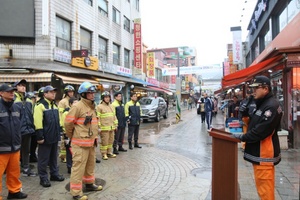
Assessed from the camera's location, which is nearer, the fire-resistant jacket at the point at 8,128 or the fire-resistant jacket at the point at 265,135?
the fire-resistant jacket at the point at 265,135

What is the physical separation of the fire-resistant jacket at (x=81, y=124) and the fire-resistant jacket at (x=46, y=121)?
0.77 meters

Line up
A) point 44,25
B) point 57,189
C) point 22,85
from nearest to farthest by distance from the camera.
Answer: point 57,189, point 22,85, point 44,25

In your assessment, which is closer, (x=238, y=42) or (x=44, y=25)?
(x=44, y=25)

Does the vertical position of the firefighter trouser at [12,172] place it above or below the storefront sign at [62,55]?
below

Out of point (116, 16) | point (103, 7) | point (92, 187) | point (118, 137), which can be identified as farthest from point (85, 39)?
point (92, 187)

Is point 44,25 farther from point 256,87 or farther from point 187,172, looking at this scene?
point 256,87

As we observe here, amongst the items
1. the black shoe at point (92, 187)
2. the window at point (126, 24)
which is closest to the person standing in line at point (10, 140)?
the black shoe at point (92, 187)

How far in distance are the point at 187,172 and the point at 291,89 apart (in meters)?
4.88

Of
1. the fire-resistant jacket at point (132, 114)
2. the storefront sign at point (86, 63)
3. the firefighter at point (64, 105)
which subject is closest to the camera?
the firefighter at point (64, 105)

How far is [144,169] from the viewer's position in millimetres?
6195

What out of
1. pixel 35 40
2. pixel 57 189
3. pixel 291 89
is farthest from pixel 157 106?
pixel 57 189

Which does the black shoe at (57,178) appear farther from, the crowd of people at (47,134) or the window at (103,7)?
the window at (103,7)

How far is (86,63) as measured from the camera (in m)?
15.4

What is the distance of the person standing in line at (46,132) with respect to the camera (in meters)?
4.96
